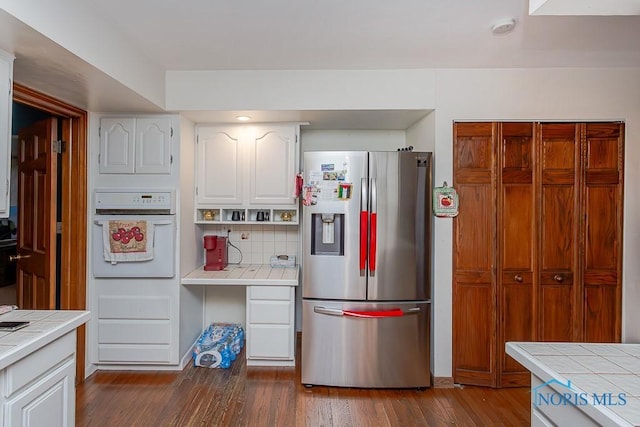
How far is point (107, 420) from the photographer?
228 centimetres

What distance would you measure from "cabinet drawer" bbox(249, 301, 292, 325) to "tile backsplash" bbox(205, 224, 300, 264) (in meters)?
0.68

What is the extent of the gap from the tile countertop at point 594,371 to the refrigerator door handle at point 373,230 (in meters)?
1.25

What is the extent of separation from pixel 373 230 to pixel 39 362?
1960 mm

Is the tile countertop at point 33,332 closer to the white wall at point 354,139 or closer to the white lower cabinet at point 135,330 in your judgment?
the white lower cabinet at point 135,330

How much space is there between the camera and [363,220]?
2613mm

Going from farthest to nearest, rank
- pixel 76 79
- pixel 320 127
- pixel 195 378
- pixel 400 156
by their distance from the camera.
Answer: pixel 320 127, pixel 195 378, pixel 400 156, pixel 76 79

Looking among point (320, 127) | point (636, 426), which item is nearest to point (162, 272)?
point (320, 127)

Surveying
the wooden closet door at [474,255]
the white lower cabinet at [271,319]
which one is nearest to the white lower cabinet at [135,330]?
the white lower cabinet at [271,319]

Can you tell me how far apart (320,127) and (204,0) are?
1.75m

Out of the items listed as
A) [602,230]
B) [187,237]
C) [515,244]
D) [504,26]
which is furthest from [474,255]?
[187,237]

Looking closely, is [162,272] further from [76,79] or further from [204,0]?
[204,0]

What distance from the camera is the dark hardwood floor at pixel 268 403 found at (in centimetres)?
230

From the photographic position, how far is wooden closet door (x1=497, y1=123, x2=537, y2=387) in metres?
2.64

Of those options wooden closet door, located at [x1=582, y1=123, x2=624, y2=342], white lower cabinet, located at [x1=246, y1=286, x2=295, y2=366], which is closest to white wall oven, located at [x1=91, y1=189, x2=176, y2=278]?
white lower cabinet, located at [x1=246, y1=286, x2=295, y2=366]
